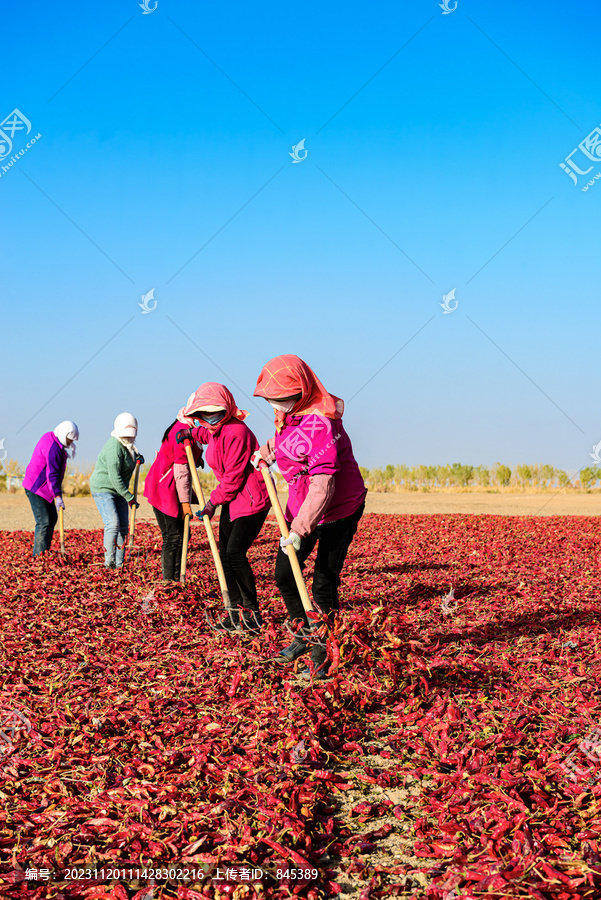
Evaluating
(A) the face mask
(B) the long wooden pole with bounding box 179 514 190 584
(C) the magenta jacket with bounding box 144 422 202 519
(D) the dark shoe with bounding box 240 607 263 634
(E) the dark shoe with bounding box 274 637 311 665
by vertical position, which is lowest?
(E) the dark shoe with bounding box 274 637 311 665

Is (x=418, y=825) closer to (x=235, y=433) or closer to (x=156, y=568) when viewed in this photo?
(x=235, y=433)

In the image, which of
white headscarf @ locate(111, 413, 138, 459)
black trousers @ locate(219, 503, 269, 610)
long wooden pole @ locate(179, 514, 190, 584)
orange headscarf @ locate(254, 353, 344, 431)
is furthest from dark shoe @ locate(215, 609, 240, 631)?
white headscarf @ locate(111, 413, 138, 459)

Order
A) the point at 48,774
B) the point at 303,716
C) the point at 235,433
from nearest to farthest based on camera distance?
the point at 48,774 < the point at 303,716 < the point at 235,433

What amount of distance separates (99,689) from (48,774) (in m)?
1.33

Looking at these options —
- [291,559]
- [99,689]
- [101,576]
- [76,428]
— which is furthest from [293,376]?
[76,428]

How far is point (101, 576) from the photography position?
9.91m

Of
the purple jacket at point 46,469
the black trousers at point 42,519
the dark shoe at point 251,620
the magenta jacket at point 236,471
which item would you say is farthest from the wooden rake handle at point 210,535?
the black trousers at point 42,519

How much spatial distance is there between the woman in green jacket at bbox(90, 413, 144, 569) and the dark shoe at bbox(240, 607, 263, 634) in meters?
3.50

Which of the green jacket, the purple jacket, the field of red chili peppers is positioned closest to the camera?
the field of red chili peppers

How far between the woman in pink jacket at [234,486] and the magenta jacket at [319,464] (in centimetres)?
112

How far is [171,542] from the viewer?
8.62 m

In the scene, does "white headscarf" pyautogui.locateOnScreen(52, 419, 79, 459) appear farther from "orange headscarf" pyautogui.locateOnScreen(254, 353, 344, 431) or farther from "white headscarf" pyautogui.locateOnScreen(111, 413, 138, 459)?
"orange headscarf" pyautogui.locateOnScreen(254, 353, 344, 431)

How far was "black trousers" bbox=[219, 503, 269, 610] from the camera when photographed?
6.76m

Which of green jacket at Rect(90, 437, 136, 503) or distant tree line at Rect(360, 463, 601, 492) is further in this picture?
distant tree line at Rect(360, 463, 601, 492)
